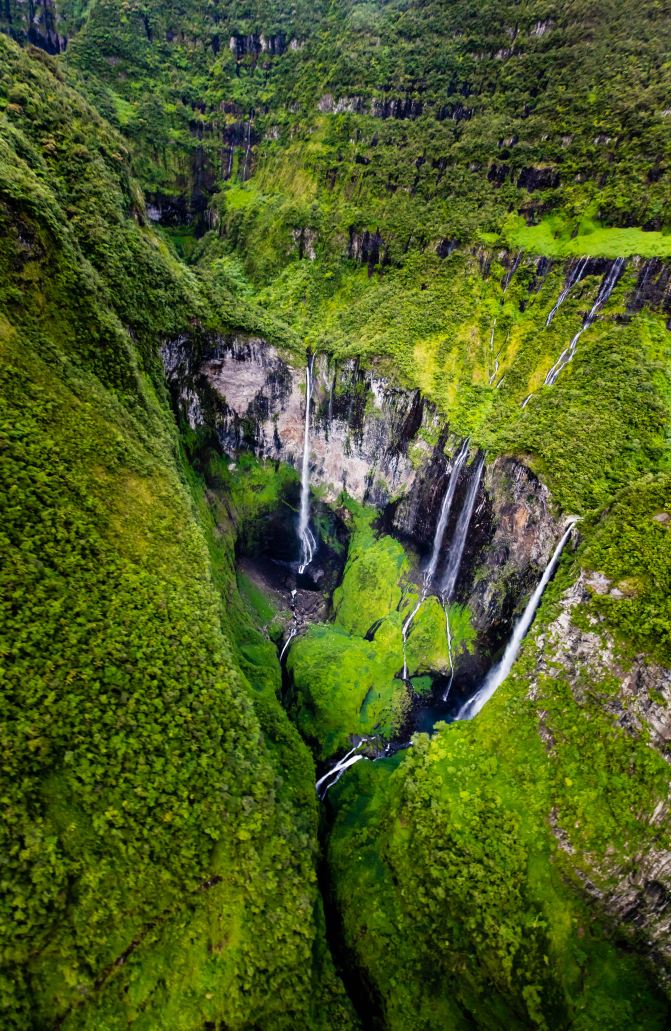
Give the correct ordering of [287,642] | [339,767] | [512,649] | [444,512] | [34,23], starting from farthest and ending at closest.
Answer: [34,23] → [287,642] → [444,512] → [339,767] → [512,649]

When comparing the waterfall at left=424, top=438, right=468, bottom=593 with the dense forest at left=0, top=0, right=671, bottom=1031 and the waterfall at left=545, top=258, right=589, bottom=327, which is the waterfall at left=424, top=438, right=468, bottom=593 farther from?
the waterfall at left=545, top=258, right=589, bottom=327

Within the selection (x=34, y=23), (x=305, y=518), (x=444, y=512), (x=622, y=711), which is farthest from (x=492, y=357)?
(x=34, y=23)

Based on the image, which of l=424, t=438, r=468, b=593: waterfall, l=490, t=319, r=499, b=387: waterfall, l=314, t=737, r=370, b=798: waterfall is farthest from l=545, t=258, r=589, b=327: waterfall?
l=314, t=737, r=370, b=798: waterfall

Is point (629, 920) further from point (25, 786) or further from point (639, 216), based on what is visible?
point (639, 216)

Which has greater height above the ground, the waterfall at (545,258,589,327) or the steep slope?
the waterfall at (545,258,589,327)

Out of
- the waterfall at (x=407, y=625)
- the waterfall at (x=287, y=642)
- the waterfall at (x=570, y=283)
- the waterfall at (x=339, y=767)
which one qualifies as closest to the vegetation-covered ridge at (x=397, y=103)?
the waterfall at (x=570, y=283)

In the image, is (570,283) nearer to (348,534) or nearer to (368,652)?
(348,534)
